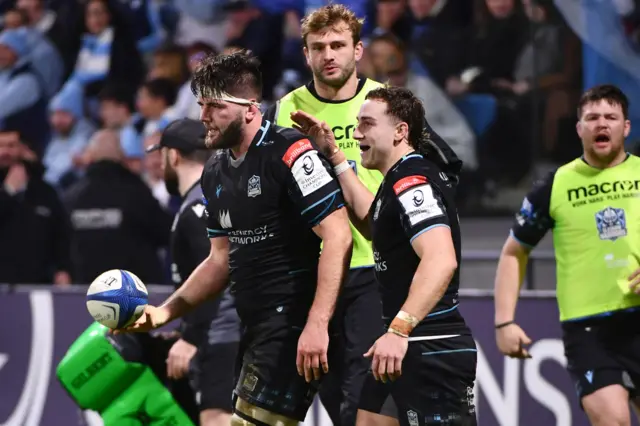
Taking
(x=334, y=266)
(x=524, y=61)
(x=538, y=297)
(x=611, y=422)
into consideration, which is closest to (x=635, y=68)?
(x=524, y=61)

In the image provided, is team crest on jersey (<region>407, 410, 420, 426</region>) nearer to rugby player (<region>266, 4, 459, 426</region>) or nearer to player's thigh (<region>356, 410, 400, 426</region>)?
player's thigh (<region>356, 410, 400, 426</region>)

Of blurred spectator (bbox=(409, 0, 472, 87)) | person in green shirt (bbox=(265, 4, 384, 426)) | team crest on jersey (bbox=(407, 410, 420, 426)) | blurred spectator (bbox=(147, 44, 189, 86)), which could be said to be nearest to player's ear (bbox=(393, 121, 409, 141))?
person in green shirt (bbox=(265, 4, 384, 426))

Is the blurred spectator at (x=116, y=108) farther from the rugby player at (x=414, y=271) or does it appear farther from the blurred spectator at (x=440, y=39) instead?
the rugby player at (x=414, y=271)

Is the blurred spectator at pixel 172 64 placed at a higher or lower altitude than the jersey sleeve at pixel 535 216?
higher

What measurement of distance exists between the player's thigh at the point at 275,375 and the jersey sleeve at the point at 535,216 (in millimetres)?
2025

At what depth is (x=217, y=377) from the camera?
668cm

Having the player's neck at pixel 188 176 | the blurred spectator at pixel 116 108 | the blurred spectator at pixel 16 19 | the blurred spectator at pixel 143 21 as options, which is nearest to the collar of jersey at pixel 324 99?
the player's neck at pixel 188 176

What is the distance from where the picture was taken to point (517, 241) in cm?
700

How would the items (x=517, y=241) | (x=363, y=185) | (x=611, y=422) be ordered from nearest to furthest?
1. (x=363, y=185)
2. (x=611, y=422)
3. (x=517, y=241)

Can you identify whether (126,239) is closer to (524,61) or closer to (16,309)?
(16,309)

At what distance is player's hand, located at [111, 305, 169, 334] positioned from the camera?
5688 millimetres

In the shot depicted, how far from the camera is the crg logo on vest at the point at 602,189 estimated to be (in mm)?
6676

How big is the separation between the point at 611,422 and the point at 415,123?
7.33 ft

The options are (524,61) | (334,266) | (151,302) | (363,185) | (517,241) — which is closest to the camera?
(334,266)
